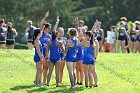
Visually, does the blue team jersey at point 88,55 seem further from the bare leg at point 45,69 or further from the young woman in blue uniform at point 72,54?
the bare leg at point 45,69

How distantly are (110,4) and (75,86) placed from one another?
6585 centimetres

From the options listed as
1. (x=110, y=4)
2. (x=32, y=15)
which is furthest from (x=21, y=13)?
(x=110, y=4)

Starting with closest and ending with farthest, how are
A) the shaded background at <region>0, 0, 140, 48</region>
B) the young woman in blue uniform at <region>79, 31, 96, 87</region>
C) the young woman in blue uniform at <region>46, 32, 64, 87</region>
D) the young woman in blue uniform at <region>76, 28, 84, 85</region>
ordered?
the young woman in blue uniform at <region>46, 32, 64, 87</region>, the young woman in blue uniform at <region>79, 31, 96, 87</region>, the young woman in blue uniform at <region>76, 28, 84, 85</region>, the shaded background at <region>0, 0, 140, 48</region>

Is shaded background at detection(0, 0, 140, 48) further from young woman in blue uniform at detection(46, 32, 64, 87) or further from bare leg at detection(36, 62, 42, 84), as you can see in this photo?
young woman in blue uniform at detection(46, 32, 64, 87)

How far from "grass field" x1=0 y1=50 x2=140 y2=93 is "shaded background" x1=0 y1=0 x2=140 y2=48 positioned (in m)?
33.7

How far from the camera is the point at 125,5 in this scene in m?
82.9

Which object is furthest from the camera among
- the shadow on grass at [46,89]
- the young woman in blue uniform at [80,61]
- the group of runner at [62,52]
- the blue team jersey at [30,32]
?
the blue team jersey at [30,32]

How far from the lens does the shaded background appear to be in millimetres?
68375

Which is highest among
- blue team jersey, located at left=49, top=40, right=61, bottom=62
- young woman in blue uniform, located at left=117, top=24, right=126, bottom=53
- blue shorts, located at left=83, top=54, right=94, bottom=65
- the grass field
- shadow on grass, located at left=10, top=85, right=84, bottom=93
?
young woman in blue uniform, located at left=117, top=24, right=126, bottom=53

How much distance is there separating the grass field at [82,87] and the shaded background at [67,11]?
33687 millimetres

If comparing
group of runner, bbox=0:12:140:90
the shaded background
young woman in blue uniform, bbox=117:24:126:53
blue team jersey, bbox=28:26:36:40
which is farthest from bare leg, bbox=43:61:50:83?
the shaded background

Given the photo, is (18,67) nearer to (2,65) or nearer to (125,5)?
(2,65)

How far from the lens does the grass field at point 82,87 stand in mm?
19422

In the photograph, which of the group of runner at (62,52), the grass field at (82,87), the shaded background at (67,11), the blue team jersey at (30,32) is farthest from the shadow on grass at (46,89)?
the shaded background at (67,11)
